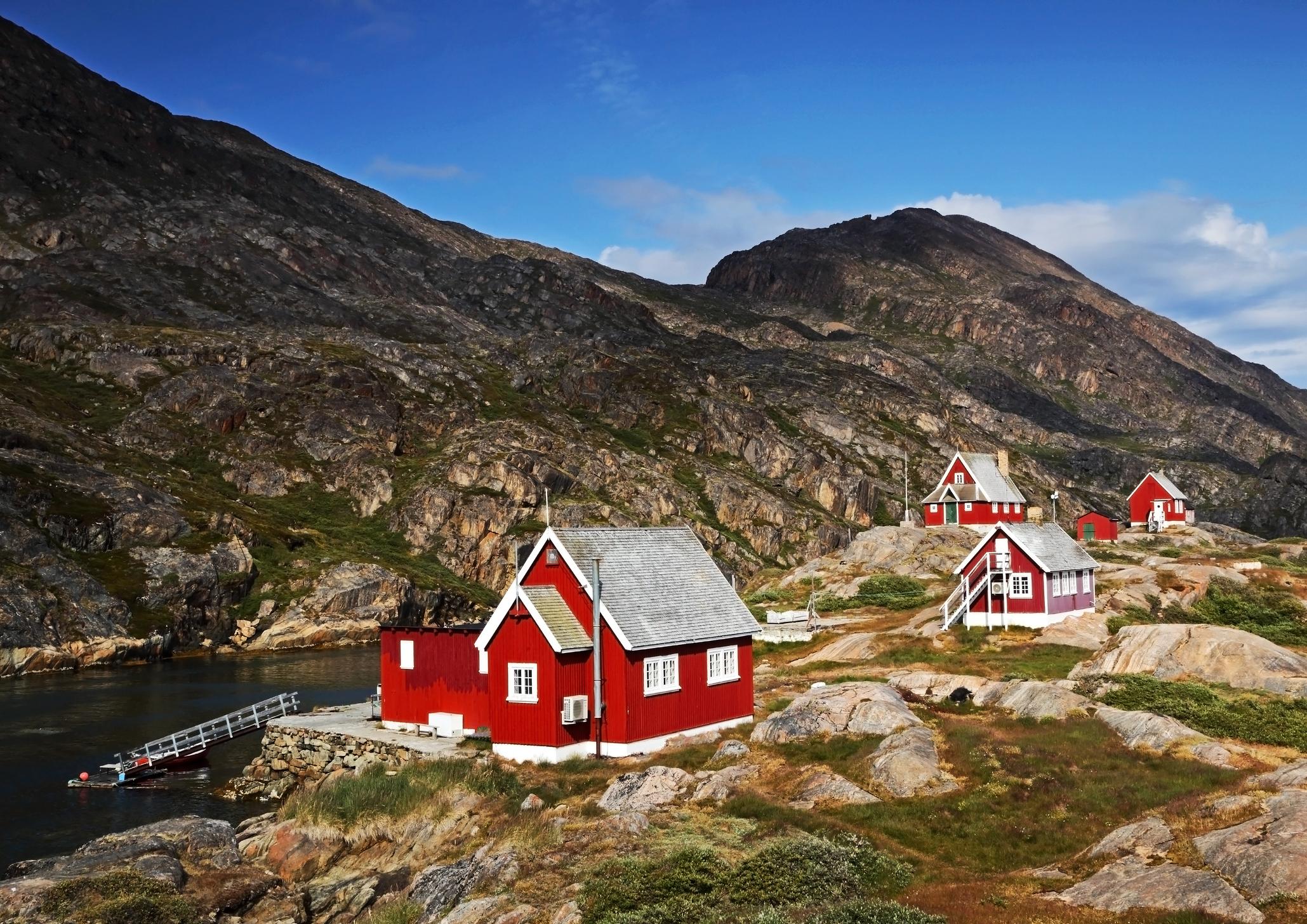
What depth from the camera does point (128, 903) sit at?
28500 millimetres

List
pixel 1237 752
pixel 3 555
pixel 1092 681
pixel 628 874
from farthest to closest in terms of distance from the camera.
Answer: pixel 3 555
pixel 1092 681
pixel 1237 752
pixel 628 874

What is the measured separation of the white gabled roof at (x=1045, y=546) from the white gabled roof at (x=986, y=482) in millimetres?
40614

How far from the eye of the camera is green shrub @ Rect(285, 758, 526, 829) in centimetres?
3497

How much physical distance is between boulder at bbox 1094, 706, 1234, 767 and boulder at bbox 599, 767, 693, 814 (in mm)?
15053

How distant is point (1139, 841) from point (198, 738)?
53.1m

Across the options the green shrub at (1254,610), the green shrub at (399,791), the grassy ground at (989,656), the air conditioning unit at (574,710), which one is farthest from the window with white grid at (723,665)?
the green shrub at (1254,610)

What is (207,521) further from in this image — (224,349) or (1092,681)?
(1092,681)

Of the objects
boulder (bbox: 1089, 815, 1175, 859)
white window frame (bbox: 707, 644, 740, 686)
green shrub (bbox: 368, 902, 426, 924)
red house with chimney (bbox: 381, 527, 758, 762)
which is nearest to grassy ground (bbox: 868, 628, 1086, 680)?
white window frame (bbox: 707, 644, 740, 686)

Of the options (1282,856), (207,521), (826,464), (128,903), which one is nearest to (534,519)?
(207,521)

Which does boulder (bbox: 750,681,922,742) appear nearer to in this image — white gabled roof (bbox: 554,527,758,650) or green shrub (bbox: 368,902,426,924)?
white gabled roof (bbox: 554,527,758,650)

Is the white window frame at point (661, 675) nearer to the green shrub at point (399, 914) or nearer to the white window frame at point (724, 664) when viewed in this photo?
the white window frame at point (724, 664)

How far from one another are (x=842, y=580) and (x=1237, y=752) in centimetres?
6410

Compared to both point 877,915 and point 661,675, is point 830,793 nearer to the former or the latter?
point 877,915

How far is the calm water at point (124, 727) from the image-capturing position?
46312 millimetres
